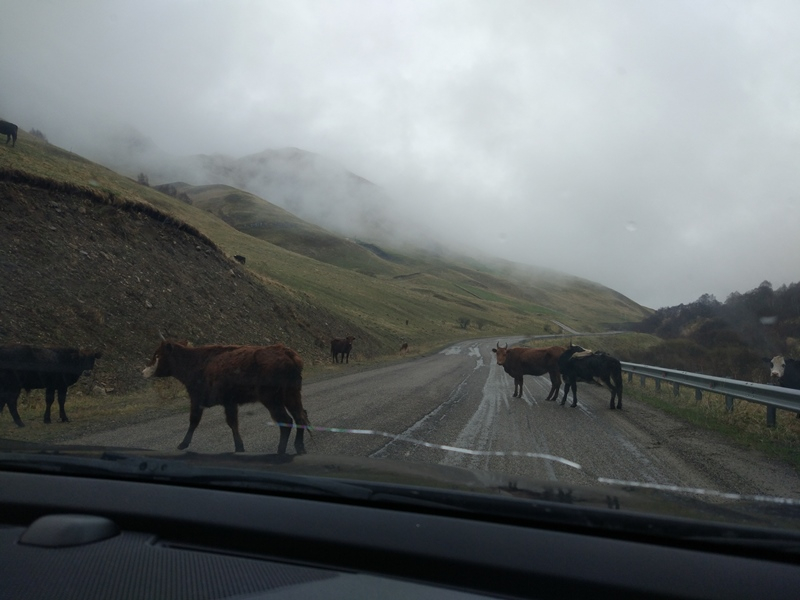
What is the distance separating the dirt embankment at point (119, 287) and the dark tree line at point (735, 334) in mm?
15639

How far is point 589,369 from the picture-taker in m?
14.0

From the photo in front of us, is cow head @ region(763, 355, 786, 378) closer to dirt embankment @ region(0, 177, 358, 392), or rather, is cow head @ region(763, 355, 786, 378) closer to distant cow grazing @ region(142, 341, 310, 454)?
distant cow grazing @ region(142, 341, 310, 454)

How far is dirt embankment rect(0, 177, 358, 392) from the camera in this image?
49.6 ft

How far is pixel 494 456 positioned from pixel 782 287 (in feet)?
64.7

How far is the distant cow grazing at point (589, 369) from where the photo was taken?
13641 mm

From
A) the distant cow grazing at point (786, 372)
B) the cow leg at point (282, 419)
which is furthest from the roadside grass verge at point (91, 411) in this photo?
the distant cow grazing at point (786, 372)

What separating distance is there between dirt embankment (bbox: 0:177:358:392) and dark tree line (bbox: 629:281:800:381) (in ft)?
51.3

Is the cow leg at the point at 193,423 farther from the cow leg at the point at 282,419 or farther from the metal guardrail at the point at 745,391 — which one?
the metal guardrail at the point at 745,391

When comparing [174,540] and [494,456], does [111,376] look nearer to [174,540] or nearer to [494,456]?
[494,456]

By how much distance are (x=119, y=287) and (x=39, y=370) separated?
855cm

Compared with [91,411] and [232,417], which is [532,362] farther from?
[91,411]

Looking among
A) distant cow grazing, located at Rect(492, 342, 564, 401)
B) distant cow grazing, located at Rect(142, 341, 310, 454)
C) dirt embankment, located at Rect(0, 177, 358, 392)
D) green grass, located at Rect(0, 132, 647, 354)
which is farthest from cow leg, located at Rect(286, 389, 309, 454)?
green grass, located at Rect(0, 132, 647, 354)

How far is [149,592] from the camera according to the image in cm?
267

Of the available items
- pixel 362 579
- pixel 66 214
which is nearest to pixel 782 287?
pixel 362 579
